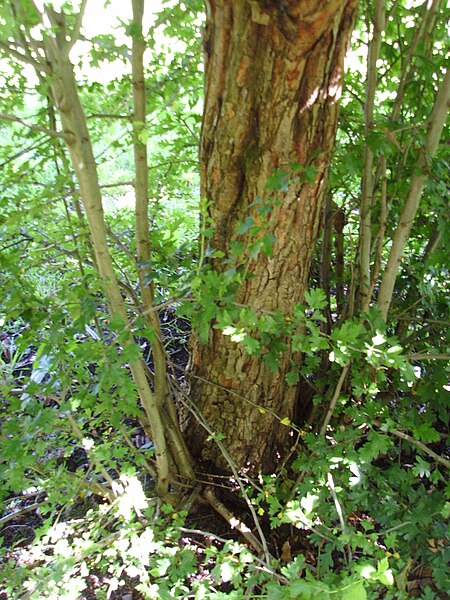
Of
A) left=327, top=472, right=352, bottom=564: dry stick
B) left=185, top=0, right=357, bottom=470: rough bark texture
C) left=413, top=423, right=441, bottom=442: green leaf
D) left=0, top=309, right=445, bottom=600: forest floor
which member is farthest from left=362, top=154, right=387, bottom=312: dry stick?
left=0, top=309, right=445, bottom=600: forest floor

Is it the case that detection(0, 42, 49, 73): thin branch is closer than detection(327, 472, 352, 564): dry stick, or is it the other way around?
detection(0, 42, 49, 73): thin branch

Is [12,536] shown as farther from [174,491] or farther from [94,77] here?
[94,77]

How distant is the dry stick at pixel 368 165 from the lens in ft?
4.74

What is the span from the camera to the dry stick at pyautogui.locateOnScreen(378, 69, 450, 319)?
1.40 metres

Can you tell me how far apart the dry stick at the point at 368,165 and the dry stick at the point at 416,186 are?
0.07 metres

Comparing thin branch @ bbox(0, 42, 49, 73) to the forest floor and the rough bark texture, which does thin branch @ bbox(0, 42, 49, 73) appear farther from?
the forest floor

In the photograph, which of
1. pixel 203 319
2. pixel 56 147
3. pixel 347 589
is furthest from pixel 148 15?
pixel 347 589

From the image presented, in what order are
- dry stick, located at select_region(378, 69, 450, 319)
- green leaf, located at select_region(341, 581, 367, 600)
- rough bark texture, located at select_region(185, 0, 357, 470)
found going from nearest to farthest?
green leaf, located at select_region(341, 581, 367, 600) < rough bark texture, located at select_region(185, 0, 357, 470) < dry stick, located at select_region(378, 69, 450, 319)

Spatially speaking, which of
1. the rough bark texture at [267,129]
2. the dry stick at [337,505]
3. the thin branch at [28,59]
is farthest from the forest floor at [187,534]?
the thin branch at [28,59]

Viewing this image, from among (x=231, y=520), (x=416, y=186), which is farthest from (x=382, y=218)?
(x=231, y=520)

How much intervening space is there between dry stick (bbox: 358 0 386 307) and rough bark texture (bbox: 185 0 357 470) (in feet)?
0.57

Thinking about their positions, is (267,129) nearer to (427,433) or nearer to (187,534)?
(427,433)

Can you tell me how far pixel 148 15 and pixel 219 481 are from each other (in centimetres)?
165

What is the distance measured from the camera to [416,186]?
4.88ft
